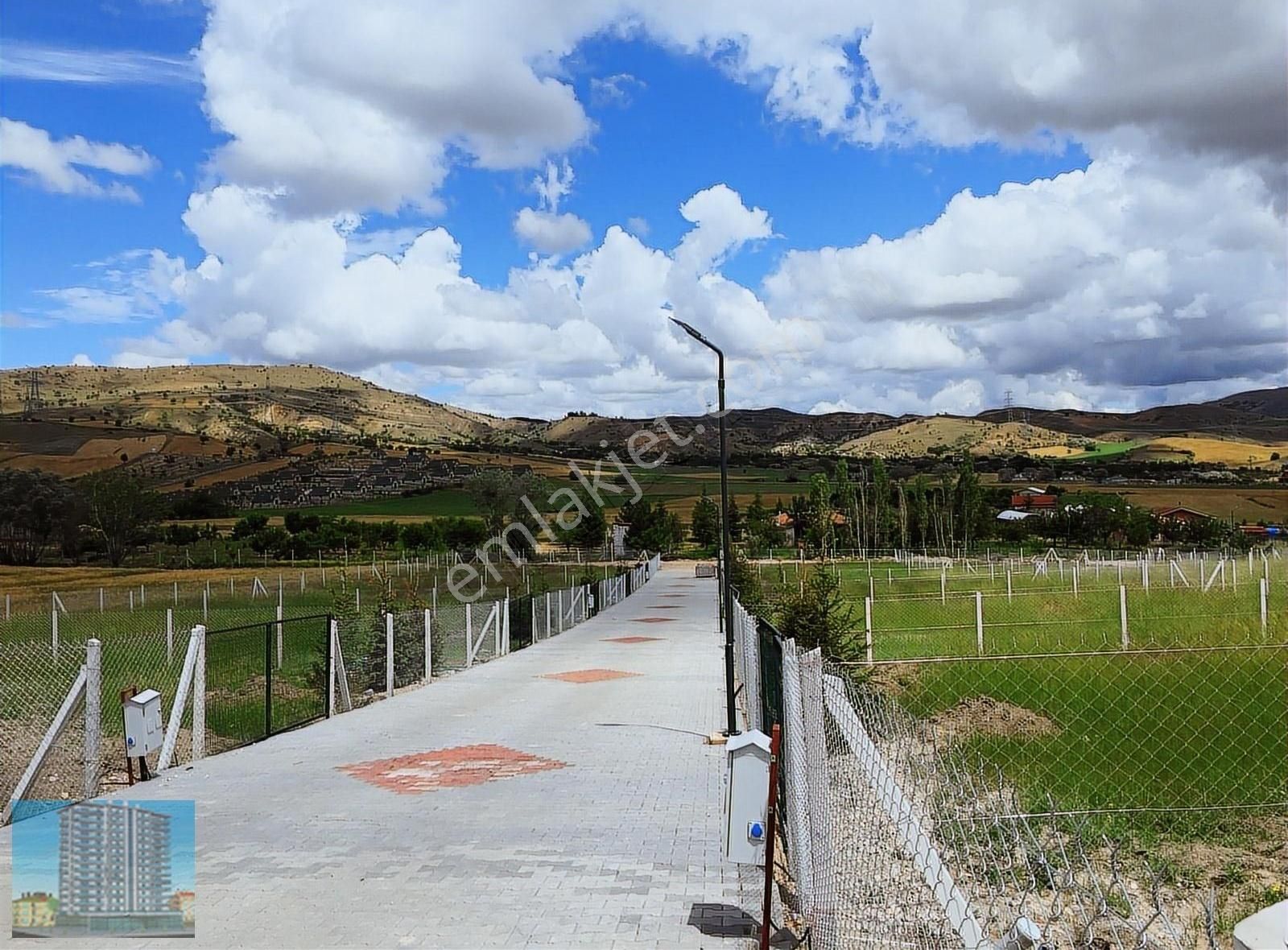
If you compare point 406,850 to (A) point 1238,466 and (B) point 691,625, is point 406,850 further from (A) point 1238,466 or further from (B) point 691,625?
(A) point 1238,466

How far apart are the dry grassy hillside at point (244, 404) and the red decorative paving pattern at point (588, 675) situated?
115 meters

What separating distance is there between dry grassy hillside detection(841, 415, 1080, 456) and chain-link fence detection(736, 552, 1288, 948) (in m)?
147

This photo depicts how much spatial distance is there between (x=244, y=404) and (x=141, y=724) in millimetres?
150232

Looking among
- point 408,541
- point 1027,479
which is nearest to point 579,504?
point 408,541

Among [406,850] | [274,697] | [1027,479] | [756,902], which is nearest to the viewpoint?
[756,902]

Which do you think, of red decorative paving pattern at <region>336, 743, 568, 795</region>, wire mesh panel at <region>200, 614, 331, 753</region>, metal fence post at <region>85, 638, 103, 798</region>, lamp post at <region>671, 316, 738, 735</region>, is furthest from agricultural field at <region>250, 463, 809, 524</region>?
metal fence post at <region>85, 638, 103, 798</region>

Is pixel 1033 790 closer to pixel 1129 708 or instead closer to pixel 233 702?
pixel 1129 708

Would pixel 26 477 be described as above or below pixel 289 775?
above

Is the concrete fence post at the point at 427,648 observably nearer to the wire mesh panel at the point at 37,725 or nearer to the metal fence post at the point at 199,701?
the wire mesh panel at the point at 37,725

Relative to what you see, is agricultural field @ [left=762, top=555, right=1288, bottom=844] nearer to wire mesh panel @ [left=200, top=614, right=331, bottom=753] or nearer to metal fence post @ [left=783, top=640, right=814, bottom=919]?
metal fence post @ [left=783, top=640, right=814, bottom=919]

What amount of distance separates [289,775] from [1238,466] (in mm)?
130010

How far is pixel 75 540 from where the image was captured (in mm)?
81500

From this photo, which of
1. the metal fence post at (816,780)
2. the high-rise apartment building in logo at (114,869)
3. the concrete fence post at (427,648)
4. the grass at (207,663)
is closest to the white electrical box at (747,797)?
the metal fence post at (816,780)

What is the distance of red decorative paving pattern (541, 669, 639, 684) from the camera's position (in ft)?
64.5
